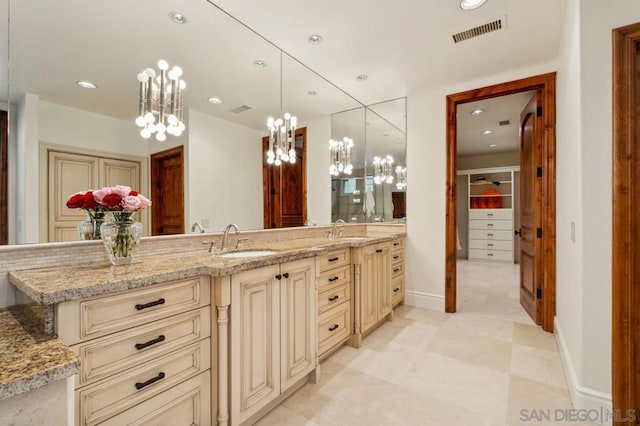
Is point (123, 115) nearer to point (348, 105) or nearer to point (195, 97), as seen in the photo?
point (195, 97)

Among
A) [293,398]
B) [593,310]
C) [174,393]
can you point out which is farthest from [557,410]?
[174,393]

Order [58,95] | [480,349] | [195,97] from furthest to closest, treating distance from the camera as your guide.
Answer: [480,349] → [195,97] → [58,95]

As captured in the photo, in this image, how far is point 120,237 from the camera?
142cm

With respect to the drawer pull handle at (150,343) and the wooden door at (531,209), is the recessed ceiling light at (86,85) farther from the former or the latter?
the wooden door at (531,209)

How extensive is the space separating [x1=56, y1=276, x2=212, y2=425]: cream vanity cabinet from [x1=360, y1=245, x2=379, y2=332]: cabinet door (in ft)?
4.83

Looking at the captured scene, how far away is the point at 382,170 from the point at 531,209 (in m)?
1.75

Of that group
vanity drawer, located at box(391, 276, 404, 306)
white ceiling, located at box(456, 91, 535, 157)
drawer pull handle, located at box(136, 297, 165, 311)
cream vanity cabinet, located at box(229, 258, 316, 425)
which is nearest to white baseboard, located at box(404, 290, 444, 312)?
vanity drawer, located at box(391, 276, 404, 306)

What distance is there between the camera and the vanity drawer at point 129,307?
3.32ft

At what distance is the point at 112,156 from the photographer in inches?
64.6

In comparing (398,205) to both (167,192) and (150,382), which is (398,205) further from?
(150,382)

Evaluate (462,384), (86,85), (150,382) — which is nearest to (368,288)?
(462,384)

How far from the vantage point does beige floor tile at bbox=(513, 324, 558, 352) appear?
8.37 ft

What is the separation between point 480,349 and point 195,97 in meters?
3.04

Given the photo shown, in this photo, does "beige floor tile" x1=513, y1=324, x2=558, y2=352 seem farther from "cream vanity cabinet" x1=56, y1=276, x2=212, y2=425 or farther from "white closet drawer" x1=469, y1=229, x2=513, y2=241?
"white closet drawer" x1=469, y1=229, x2=513, y2=241
